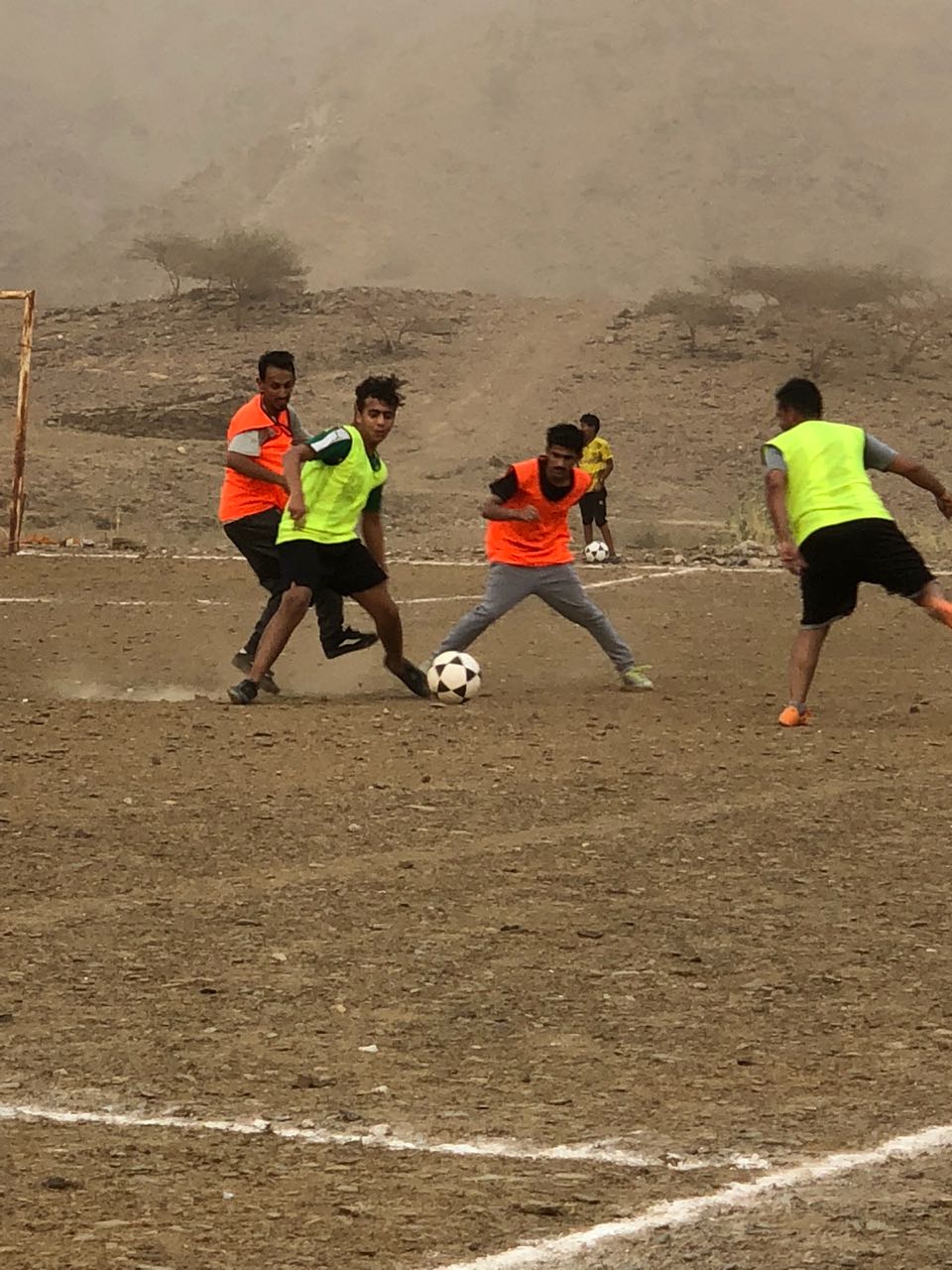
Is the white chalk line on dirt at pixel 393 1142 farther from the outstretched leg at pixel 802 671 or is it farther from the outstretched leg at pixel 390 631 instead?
the outstretched leg at pixel 390 631

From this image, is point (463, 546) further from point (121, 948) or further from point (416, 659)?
point (121, 948)

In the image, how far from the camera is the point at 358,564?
1116 centimetres

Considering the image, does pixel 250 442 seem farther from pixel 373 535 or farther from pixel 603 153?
pixel 603 153

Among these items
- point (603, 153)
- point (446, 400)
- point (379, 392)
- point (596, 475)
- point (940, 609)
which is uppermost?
point (603, 153)

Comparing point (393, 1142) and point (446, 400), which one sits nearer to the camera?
point (393, 1142)

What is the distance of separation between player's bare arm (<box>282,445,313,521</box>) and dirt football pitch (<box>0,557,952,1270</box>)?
94cm

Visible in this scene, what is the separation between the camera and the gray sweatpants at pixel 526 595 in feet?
38.0

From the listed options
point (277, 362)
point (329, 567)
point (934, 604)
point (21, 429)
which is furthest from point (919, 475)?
point (21, 429)

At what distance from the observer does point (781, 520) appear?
10.2 m

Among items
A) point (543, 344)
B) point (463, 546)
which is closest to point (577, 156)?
point (543, 344)

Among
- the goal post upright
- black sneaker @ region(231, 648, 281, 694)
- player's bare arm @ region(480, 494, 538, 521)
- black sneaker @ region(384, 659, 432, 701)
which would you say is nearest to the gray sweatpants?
black sneaker @ region(384, 659, 432, 701)

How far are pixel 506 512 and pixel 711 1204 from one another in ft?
23.7

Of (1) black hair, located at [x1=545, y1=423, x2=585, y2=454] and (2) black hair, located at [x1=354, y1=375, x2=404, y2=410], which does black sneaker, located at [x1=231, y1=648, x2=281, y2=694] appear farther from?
(1) black hair, located at [x1=545, y1=423, x2=585, y2=454]

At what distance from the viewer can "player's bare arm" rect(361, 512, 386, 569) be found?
1135 centimetres
